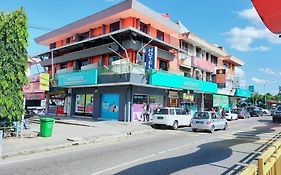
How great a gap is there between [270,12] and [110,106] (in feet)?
78.2

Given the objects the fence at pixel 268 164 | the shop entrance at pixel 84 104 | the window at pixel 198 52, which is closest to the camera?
the fence at pixel 268 164

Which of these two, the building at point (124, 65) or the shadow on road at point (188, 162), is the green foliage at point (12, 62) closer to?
the shadow on road at point (188, 162)

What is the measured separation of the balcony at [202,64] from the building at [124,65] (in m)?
0.13

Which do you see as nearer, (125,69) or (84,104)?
(125,69)

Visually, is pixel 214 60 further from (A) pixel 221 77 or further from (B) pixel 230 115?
(B) pixel 230 115

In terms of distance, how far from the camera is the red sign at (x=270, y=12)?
4.67m

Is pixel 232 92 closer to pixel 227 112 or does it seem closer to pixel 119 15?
pixel 227 112

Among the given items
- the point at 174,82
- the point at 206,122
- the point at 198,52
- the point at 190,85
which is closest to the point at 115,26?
the point at 174,82

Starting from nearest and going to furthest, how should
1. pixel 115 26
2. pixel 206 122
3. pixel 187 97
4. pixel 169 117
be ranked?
pixel 206 122
pixel 169 117
pixel 115 26
pixel 187 97

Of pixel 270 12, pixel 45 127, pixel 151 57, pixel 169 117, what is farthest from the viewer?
pixel 151 57

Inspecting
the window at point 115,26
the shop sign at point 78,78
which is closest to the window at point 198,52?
the window at point 115,26

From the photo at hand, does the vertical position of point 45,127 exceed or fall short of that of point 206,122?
it falls short

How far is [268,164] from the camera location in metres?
4.83

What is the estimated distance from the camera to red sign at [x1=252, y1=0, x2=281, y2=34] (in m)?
4.67
